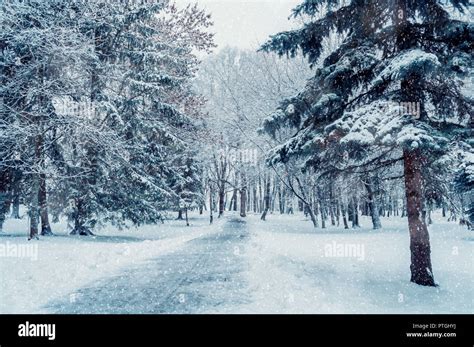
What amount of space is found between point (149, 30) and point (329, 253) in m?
14.6

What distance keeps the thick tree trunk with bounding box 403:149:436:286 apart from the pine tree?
0.07 ft

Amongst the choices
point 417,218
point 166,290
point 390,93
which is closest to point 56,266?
point 166,290

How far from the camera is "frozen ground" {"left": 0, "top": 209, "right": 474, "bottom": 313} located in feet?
23.8

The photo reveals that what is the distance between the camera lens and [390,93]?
877 centimetres

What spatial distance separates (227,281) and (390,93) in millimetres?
6078

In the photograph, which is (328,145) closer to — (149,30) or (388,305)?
(388,305)

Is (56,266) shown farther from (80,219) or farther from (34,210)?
(80,219)

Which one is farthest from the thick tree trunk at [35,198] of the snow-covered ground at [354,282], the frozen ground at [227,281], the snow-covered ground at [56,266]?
the snow-covered ground at [354,282]

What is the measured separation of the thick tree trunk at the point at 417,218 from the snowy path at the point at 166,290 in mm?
4235

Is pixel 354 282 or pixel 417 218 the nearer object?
pixel 417 218

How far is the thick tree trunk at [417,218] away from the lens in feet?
28.8

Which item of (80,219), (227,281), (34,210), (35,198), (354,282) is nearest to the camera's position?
(354,282)

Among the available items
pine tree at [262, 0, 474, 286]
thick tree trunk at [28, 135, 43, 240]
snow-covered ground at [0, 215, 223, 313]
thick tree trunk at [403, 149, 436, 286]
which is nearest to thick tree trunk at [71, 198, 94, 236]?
snow-covered ground at [0, 215, 223, 313]

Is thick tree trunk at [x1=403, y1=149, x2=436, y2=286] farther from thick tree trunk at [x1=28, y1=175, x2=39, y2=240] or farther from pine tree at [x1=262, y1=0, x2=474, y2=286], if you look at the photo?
thick tree trunk at [x1=28, y1=175, x2=39, y2=240]
